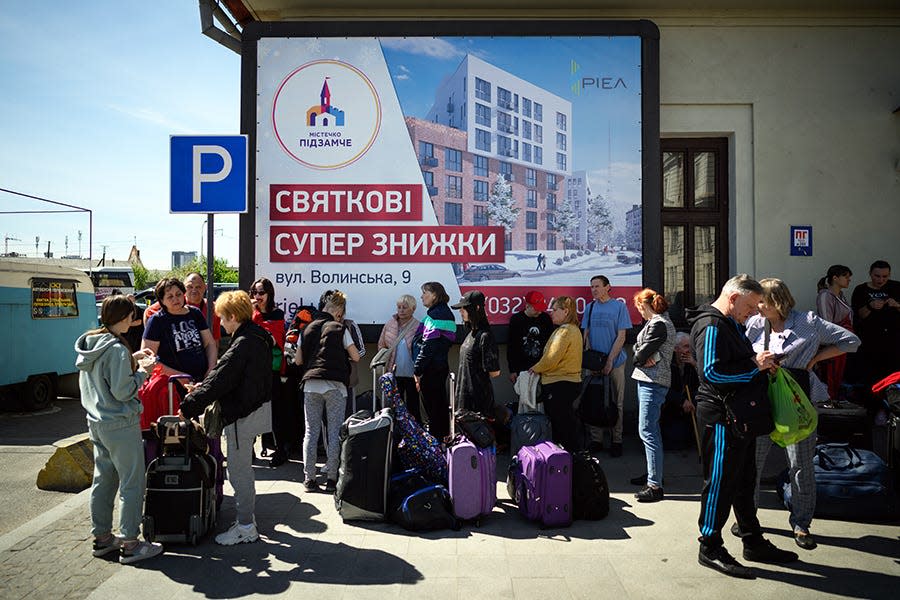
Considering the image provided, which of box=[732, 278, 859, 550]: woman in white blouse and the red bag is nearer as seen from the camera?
box=[732, 278, 859, 550]: woman in white blouse

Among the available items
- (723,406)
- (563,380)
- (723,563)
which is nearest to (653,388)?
(563,380)

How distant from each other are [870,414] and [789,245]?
2.36 m

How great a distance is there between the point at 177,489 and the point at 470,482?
2227 mm

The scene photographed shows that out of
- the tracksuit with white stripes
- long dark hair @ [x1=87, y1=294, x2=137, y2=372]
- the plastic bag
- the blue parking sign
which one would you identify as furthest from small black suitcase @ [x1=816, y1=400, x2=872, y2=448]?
long dark hair @ [x1=87, y1=294, x2=137, y2=372]

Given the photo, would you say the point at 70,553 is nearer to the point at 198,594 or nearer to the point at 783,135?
the point at 198,594

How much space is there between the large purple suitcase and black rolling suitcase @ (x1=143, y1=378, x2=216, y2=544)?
251 cm

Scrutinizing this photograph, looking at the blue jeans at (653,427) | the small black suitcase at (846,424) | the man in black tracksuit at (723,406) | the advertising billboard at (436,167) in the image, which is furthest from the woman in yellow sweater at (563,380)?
the small black suitcase at (846,424)

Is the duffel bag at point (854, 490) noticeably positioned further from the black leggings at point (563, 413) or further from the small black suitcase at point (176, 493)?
the small black suitcase at point (176, 493)

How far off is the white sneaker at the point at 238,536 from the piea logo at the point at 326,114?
14.6 feet

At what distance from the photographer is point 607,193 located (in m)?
7.86

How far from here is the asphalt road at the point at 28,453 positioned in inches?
230

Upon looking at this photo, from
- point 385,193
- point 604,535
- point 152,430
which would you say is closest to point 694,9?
point 385,193

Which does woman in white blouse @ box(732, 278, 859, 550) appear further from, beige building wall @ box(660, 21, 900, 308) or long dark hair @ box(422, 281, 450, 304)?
beige building wall @ box(660, 21, 900, 308)

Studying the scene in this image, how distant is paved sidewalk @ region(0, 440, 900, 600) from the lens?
3967 mm
